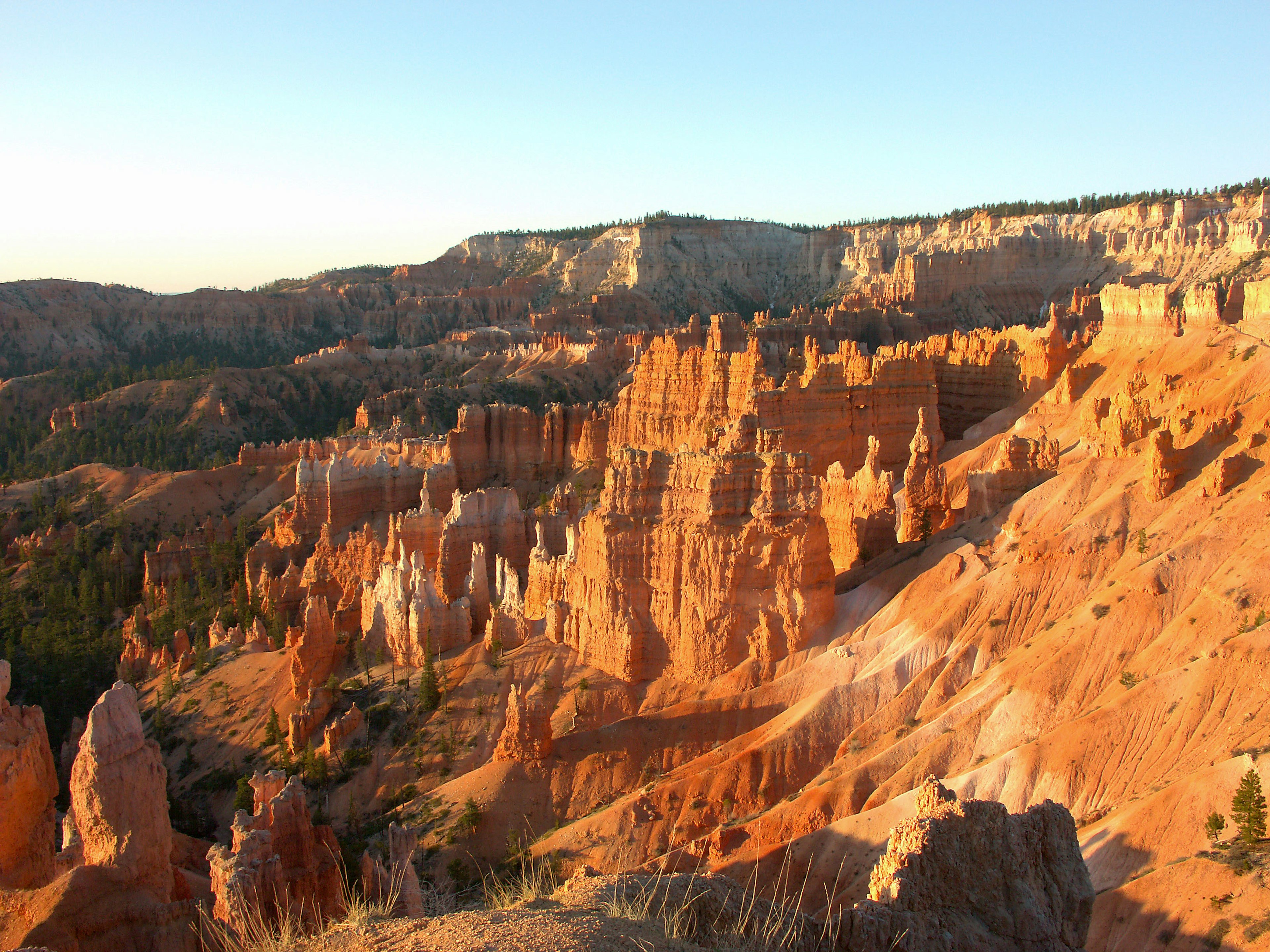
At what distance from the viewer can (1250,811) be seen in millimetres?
15070

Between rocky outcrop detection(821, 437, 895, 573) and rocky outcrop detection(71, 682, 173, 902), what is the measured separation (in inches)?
704

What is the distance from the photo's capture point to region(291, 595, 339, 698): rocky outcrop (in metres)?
34.2

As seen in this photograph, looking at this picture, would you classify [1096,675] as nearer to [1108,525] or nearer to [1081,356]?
[1108,525]

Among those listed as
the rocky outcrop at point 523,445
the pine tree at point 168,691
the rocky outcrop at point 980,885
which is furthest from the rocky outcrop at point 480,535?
the rocky outcrop at point 980,885

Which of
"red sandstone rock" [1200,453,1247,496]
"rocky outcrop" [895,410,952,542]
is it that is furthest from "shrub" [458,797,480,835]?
"red sandstone rock" [1200,453,1247,496]

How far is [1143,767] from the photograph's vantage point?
1861 cm

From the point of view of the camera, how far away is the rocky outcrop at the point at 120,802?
15.9 metres

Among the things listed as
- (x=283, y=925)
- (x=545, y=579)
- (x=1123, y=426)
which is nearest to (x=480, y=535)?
Result: (x=545, y=579)

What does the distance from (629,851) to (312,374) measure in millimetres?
92371

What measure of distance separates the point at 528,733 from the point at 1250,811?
15058 millimetres

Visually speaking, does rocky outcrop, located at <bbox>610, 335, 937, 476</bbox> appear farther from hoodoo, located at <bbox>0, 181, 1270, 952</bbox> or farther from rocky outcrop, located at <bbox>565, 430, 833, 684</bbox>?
rocky outcrop, located at <bbox>565, 430, 833, 684</bbox>

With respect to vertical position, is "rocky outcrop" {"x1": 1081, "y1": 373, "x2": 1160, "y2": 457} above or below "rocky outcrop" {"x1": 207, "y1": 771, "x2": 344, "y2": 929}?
above

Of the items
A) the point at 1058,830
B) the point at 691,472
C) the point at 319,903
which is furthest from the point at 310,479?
the point at 1058,830

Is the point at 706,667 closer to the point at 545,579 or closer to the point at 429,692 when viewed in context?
the point at 545,579
